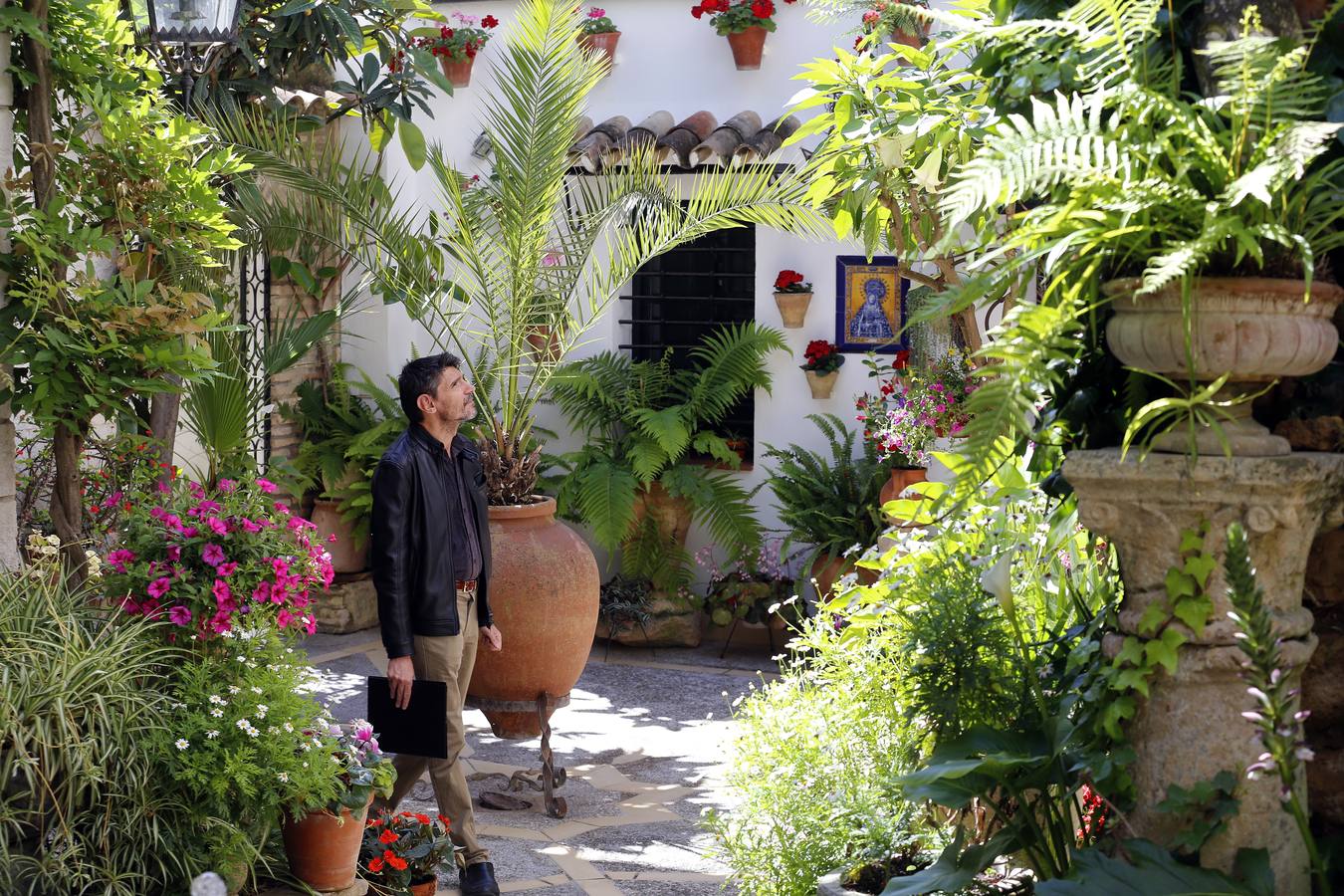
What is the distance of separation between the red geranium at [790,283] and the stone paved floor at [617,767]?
6.79 feet

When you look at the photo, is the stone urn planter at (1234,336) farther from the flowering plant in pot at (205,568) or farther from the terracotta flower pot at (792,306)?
the terracotta flower pot at (792,306)

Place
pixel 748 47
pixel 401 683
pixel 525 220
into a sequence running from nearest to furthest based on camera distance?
pixel 401 683
pixel 525 220
pixel 748 47

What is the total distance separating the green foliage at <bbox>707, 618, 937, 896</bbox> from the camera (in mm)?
3607

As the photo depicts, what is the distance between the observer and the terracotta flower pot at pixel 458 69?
924cm

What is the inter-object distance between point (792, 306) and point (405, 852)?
491 cm

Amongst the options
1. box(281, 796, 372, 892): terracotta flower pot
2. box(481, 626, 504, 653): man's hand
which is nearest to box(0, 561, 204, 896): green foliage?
box(281, 796, 372, 892): terracotta flower pot

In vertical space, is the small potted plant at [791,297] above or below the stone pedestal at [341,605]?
above

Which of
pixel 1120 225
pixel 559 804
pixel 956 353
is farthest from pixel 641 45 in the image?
pixel 1120 225

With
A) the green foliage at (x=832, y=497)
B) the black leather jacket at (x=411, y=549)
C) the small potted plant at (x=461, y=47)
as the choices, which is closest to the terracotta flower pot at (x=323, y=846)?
the black leather jacket at (x=411, y=549)

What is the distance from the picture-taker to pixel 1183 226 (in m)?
2.45

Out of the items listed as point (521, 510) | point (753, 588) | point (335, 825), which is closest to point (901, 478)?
point (753, 588)

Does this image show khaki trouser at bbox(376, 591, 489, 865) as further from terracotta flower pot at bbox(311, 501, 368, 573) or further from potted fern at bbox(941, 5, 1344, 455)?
terracotta flower pot at bbox(311, 501, 368, 573)

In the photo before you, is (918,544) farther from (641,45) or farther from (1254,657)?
(641,45)

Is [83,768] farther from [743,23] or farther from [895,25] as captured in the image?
[743,23]
